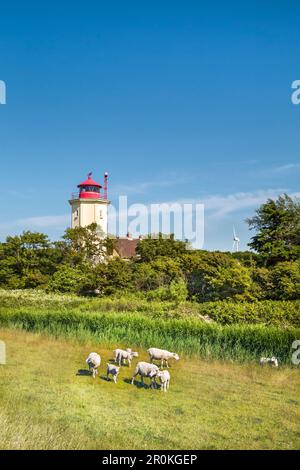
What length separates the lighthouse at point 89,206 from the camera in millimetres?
41500

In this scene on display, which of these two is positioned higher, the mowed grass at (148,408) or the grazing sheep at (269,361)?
the grazing sheep at (269,361)

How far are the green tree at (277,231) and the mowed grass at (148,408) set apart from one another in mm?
13631

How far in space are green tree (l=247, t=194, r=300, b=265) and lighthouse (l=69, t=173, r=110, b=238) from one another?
58.3 feet

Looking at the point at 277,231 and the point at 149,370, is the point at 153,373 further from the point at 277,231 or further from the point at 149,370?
the point at 277,231

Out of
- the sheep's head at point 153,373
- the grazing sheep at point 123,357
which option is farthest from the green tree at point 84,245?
the sheep's head at point 153,373

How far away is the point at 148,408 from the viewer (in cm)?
895

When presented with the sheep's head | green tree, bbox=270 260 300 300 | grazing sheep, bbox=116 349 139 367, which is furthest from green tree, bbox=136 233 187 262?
the sheep's head

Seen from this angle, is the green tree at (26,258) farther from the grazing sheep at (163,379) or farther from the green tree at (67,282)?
the grazing sheep at (163,379)

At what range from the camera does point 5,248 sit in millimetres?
32688

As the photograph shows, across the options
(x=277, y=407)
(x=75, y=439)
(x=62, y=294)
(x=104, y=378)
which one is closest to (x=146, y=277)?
(x=62, y=294)

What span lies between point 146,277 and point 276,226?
7.96 meters

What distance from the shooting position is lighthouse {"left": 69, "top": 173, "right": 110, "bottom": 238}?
136 feet

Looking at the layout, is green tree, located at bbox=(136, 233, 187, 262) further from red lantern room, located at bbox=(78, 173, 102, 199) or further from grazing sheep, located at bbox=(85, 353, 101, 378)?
grazing sheep, located at bbox=(85, 353, 101, 378)

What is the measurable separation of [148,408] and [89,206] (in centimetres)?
3369
